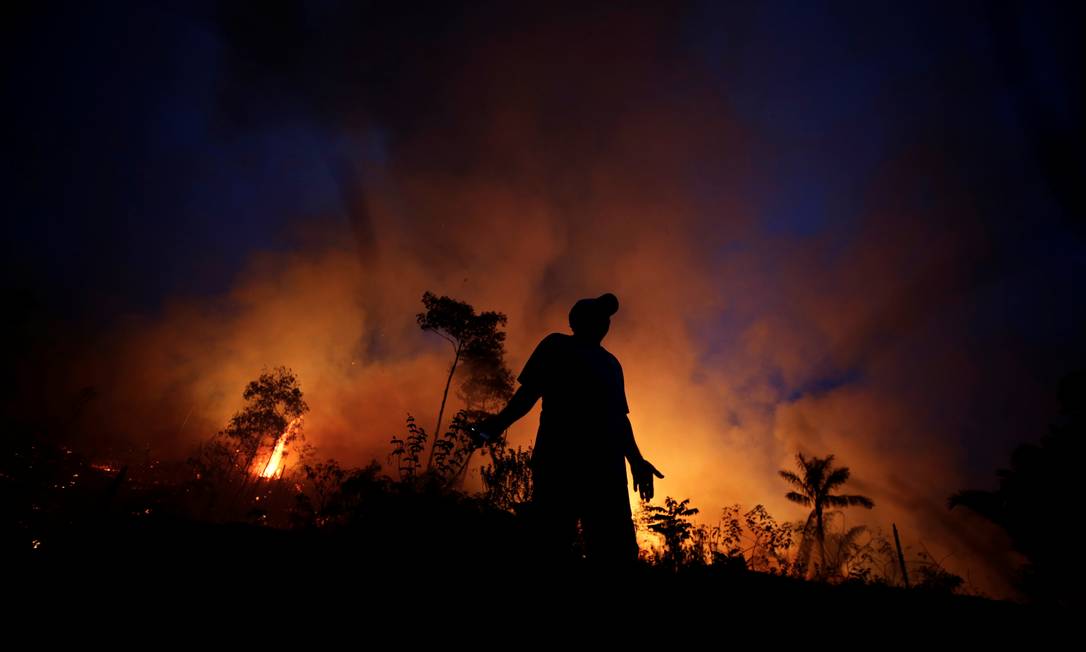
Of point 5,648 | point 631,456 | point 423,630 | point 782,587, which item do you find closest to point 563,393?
point 631,456

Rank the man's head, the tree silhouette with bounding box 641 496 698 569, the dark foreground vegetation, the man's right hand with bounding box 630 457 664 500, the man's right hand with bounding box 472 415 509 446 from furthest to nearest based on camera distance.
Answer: the tree silhouette with bounding box 641 496 698 569, the man's head, the man's right hand with bounding box 630 457 664 500, the man's right hand with bounding box 472 415 509 446, the dark foreground vegetation

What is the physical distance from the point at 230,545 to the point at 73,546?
567 millimetres

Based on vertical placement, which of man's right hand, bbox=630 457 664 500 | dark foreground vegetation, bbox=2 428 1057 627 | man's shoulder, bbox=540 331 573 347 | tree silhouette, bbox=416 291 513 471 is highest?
tree silhouette, bbox=416 291 513 471

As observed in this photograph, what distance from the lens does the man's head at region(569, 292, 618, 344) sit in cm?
284

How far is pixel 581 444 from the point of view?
2.40m

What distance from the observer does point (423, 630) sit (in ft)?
4.91

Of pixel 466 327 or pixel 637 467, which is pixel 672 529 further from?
pixel 466 327

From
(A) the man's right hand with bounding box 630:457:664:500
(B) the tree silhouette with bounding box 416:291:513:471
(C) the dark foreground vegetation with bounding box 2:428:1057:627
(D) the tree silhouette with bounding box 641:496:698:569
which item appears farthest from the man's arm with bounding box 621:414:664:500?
(B) the tree silhouette with bounding box 416:291:513:471

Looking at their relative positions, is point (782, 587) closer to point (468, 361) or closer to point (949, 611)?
point (949, 611)

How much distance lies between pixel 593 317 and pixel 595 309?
0.21 feet

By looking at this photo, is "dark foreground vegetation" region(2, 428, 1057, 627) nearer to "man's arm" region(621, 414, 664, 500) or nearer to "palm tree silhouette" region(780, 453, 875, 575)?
"man's arm" region(621, 414, 664, 500)

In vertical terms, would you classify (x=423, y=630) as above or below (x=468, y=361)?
below

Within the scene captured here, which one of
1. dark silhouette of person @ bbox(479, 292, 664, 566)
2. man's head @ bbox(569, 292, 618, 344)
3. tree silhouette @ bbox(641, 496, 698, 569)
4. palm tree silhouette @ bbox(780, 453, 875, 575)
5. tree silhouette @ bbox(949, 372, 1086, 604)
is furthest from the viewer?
palm tree silhouette @ bbox(780, 453, 875, 575)

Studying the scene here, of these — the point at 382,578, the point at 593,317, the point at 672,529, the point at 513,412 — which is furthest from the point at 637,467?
the point at 672,529
